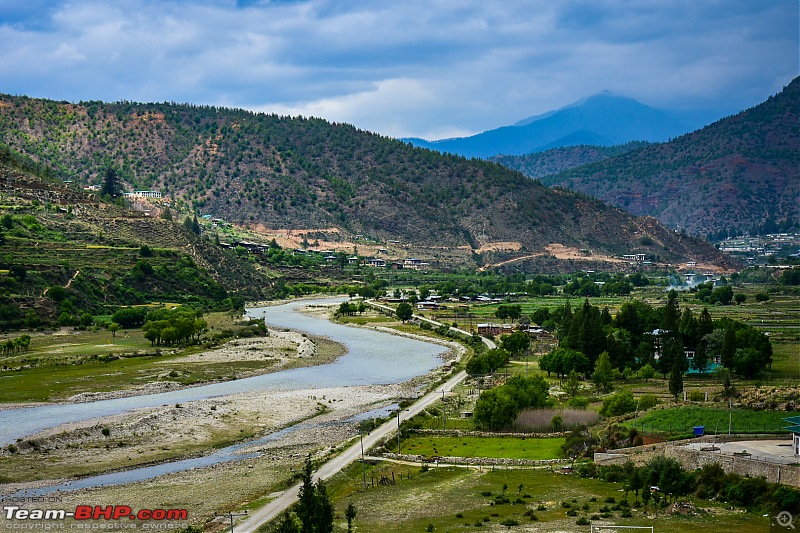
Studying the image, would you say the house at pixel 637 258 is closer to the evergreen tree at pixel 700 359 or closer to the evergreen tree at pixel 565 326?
the evergreen tree at pixel 565 326

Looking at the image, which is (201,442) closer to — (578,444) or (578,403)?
(578,444)

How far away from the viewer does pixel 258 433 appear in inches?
2115

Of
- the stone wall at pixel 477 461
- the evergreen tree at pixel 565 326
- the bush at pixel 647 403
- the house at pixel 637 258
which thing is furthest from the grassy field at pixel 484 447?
the house at pixel 637 258

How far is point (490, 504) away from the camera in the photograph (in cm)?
3703

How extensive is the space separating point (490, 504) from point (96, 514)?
15.3 m

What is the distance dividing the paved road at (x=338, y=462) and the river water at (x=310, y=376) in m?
10.6

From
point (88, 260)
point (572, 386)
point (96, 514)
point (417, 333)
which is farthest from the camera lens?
point (88, 260)

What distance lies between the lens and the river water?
181ft

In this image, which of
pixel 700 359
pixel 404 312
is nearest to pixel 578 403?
pixel 700 359

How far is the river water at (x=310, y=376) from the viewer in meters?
55.3

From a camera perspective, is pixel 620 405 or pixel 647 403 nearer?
pixel 647 403

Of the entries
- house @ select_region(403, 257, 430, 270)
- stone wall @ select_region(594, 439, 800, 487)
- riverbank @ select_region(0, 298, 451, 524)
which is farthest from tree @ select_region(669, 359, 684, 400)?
house @ select_region(403, 257, 430, 270)

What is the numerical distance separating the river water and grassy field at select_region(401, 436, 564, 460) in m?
20.3

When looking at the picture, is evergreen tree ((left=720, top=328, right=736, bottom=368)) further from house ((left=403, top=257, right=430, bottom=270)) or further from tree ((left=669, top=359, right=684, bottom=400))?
house ((left=403, top=257, right=430, bottom=270))
